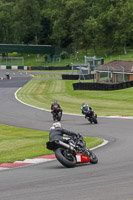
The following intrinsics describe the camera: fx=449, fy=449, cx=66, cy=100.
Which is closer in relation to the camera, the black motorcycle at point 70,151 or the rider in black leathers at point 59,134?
the black motorcycle at point 70,151

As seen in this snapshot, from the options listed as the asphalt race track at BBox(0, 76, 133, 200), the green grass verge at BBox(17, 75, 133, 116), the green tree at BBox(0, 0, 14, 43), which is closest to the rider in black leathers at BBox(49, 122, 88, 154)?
the asphalt race track at BBox(0, 76, 133, 200)

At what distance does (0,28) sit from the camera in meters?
131

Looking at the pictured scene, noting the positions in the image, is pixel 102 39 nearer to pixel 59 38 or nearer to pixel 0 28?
pixel 59 38

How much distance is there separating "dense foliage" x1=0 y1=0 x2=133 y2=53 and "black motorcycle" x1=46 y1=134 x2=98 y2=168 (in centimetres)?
9126

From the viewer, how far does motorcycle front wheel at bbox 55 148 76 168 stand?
41.3 feet

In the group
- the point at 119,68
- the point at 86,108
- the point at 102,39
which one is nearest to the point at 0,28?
the point at 102,39

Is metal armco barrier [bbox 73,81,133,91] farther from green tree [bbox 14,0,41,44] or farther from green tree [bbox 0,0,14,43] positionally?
green tree [bbox 0,0,14,43]

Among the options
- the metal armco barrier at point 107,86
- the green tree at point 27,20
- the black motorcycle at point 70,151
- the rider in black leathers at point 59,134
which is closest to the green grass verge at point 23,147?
the rider in black leathers at point 59,134

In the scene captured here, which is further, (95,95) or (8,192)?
(95,95)

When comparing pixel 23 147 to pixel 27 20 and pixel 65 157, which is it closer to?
pixel 65 157

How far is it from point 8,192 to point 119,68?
4354 centimetres

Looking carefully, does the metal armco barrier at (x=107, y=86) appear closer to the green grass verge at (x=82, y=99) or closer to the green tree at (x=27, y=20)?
the green grass verge at (x=82, y=99)

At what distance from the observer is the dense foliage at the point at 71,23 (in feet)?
351

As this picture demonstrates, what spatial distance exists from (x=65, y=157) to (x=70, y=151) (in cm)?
25
